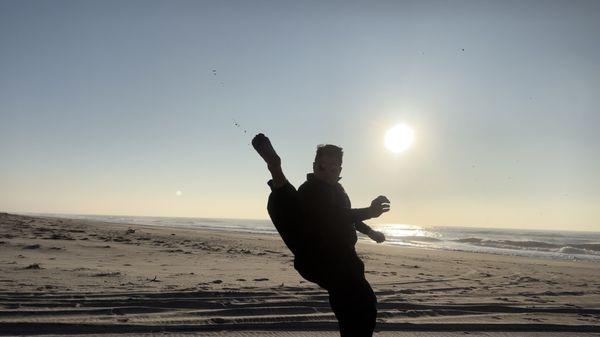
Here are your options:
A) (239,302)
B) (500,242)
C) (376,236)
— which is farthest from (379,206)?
(500,242)

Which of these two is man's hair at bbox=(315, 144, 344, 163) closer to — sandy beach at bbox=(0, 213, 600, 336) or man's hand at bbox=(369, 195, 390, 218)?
man's hand at bbox=(369, 195, 390, 218)

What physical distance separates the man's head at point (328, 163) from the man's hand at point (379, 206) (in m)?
0.33

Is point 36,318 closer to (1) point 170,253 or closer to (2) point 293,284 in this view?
(2) point 293,284

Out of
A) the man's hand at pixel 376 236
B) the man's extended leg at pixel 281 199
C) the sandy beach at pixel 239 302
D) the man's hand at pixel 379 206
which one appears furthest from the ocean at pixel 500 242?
the man's extended leg at pixel 281 199

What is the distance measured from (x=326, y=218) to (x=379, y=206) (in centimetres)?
45

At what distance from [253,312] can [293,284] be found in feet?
8.74

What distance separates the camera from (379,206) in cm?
328

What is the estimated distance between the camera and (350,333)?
3.15 m

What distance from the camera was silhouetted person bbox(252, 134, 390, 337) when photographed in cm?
292

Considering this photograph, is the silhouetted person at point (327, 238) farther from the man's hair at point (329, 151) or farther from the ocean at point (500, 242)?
the ocean at point (500, 242)

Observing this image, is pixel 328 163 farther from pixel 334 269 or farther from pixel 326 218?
pixel 334 269

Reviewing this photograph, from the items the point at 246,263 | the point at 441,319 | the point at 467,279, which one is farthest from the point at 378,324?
the point at 246,263

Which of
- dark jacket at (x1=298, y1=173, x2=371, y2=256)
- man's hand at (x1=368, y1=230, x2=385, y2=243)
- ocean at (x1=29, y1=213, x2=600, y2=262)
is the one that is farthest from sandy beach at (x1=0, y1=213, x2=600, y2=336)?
ocean at (x1=29, y1=213, x2=600, y2=262)

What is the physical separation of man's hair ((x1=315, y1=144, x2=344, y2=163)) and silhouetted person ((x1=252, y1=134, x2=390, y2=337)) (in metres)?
0.19
